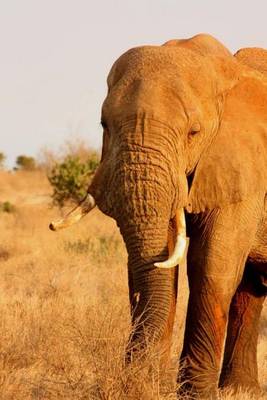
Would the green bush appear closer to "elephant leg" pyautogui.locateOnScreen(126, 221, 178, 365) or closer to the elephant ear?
the elephant ear

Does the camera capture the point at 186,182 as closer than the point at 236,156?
Yes

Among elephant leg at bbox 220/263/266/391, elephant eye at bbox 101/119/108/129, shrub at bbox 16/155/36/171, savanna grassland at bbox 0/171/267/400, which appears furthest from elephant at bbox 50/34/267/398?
shrub at bbox 16/155/36/171

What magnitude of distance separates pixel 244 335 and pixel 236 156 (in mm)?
2053

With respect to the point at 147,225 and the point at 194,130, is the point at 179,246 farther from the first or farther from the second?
the point at 194,130

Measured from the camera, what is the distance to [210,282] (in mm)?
7688

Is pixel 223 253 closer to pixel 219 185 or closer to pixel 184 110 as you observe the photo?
pixel 219 185

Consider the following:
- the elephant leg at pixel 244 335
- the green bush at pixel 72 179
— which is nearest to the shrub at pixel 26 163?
the green bush at pixel 72 179

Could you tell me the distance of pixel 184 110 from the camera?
7.45 m

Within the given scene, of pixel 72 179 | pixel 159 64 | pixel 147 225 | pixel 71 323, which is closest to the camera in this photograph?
pixel 147 225

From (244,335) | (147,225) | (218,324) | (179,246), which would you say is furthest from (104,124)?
(244,335)

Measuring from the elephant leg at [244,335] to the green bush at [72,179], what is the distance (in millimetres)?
15355

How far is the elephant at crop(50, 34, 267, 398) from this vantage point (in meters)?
7.27

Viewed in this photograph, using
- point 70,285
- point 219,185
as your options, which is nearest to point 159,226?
point 219,185

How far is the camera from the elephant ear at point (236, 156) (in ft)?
25.4
